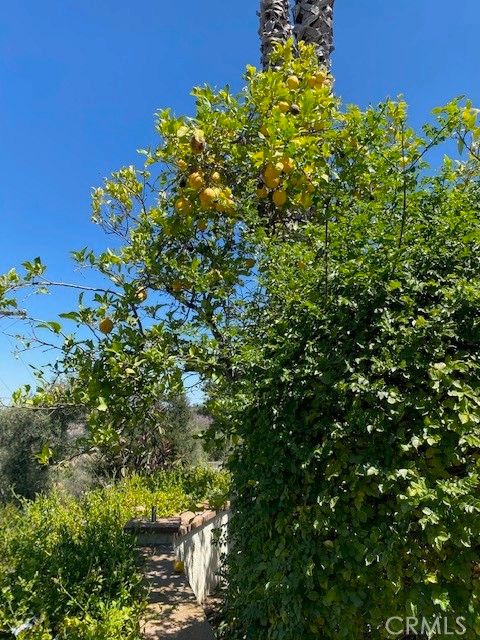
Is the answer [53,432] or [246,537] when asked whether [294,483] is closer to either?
[246,537]

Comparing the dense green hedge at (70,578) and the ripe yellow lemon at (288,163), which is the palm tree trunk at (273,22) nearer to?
the ripe yellow lemon at (288,163)

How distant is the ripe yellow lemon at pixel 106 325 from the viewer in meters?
2.83

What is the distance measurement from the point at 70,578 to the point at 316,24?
5.37m

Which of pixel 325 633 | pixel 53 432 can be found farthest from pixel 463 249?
pixel 53 432

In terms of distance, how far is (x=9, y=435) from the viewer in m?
11.0

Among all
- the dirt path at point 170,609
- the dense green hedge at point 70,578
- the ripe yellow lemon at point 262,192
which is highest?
the ripe yellow lemon at point 262,192

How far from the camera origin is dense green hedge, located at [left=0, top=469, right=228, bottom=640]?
2.72 metres

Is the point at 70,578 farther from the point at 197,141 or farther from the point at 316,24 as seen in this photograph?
the point at 316,24

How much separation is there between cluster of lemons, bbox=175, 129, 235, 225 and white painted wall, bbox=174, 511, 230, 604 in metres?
3.25

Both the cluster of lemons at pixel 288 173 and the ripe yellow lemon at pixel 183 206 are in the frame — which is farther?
the ripe yellow lemon at pixel 183 206

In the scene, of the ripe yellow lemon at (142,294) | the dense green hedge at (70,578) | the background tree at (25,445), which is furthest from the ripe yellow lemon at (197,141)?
the background tree at (25,445)

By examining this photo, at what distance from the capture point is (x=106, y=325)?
2832mm

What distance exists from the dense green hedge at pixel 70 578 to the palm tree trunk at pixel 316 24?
482 cm

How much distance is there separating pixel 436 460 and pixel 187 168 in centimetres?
244
